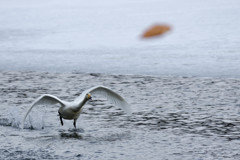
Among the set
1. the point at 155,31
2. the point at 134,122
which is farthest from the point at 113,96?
the point at 155,31

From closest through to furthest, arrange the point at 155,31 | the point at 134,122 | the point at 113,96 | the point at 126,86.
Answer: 1. the point at 155,31
2. the point at 134,122
3. the point at 113,96
4. the point at 126,86

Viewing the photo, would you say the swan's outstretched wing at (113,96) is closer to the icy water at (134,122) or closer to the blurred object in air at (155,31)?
the icy water at (134,122)

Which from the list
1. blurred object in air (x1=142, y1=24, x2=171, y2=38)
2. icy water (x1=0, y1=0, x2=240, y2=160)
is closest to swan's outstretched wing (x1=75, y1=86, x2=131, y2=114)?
icy water (x1=0, y1=0, x2=240, y2=160)

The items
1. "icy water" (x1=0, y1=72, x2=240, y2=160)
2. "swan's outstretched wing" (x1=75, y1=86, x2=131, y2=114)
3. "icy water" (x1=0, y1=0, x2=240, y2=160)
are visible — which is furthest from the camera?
"swan's outstretched wing" (x1=75, y1=86, x2=131, y2=114)

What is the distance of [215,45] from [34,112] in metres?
9.05

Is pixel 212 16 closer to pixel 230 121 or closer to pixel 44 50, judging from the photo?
pixel 44 50

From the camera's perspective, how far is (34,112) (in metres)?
10.3

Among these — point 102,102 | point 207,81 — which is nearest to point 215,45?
point 207,81

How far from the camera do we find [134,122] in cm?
926

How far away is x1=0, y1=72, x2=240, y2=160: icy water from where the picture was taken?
7.45 metres

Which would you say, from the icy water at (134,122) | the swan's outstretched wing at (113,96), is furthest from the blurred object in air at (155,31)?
the swan's outstretched wing at (113,96)

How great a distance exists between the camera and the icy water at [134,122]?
7453mm

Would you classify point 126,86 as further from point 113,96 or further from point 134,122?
point 134,122

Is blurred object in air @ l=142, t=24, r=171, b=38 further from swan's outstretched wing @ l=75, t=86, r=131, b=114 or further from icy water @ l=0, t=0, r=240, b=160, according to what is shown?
swan's outstretched wing @ l=75, t=86, r=131, b=114
